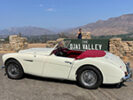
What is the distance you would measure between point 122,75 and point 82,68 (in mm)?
1075

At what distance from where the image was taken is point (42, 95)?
3801 mm

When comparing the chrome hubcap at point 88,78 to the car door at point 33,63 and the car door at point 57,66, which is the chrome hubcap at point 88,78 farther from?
the car door at point 33,63

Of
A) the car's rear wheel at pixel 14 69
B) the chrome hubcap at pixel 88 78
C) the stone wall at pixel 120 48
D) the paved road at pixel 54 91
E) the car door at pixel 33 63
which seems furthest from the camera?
the stone wall at pixel 120 48

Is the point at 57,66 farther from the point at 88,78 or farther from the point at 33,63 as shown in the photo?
the point at 88,78

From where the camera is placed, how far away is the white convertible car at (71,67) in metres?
4.07

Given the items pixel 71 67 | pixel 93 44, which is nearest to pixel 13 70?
pixel 71 67

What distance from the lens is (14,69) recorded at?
4.95 meters

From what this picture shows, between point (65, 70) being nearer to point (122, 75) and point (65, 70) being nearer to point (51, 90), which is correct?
point (51, 90)

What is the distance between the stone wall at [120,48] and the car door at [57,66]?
19.3ft

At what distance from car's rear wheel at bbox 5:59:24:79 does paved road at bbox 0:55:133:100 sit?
0.58 ft

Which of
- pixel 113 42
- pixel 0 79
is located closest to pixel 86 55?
pixel 0 79

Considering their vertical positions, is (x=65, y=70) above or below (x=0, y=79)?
above

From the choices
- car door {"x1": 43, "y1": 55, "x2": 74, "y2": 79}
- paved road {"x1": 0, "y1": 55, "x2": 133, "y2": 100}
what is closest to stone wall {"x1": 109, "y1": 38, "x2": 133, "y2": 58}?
paved road {"x1": 0, "y1": 55, "x2": 133, "y2": 100}

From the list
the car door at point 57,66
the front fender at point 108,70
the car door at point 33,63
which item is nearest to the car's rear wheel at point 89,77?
the front fender at point 108,70
